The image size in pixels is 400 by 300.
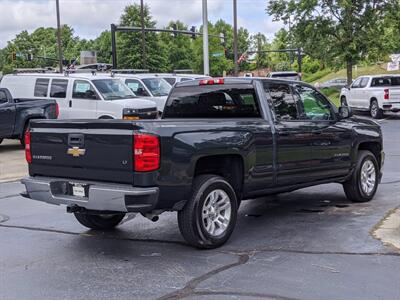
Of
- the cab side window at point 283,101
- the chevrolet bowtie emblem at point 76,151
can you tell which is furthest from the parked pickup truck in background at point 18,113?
the chevrolet bowtie emblem at point 76,151

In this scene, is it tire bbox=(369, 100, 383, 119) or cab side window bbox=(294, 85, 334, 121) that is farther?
tire bbox=(369, 100, 383, 119)

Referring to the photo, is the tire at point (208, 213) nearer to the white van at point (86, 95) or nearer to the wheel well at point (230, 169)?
the wheel well at point (230, 169)

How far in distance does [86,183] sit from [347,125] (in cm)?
397

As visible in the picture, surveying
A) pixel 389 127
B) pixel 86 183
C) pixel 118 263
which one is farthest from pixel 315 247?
pixel 389 127

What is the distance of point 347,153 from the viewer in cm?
807

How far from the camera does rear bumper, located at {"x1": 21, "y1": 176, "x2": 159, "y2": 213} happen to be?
17.9 ft

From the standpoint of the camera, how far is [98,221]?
280 inches

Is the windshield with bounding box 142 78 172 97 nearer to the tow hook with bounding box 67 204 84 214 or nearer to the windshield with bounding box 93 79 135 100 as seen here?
the windshield with bounding box 93 79 135 100

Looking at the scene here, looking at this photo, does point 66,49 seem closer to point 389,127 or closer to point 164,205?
point 389,127

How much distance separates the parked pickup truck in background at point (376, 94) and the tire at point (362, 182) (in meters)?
17.2

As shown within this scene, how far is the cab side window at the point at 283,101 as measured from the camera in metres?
7.13

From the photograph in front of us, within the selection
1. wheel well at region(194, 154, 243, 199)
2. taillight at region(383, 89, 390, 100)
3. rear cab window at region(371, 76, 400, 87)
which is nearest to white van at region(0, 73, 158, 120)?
wheel well at region(194, 154, 243, 199)

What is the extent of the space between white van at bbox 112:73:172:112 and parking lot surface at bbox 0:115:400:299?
40.5 ft

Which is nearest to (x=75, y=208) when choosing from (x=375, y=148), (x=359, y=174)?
(x=359, y=174)
